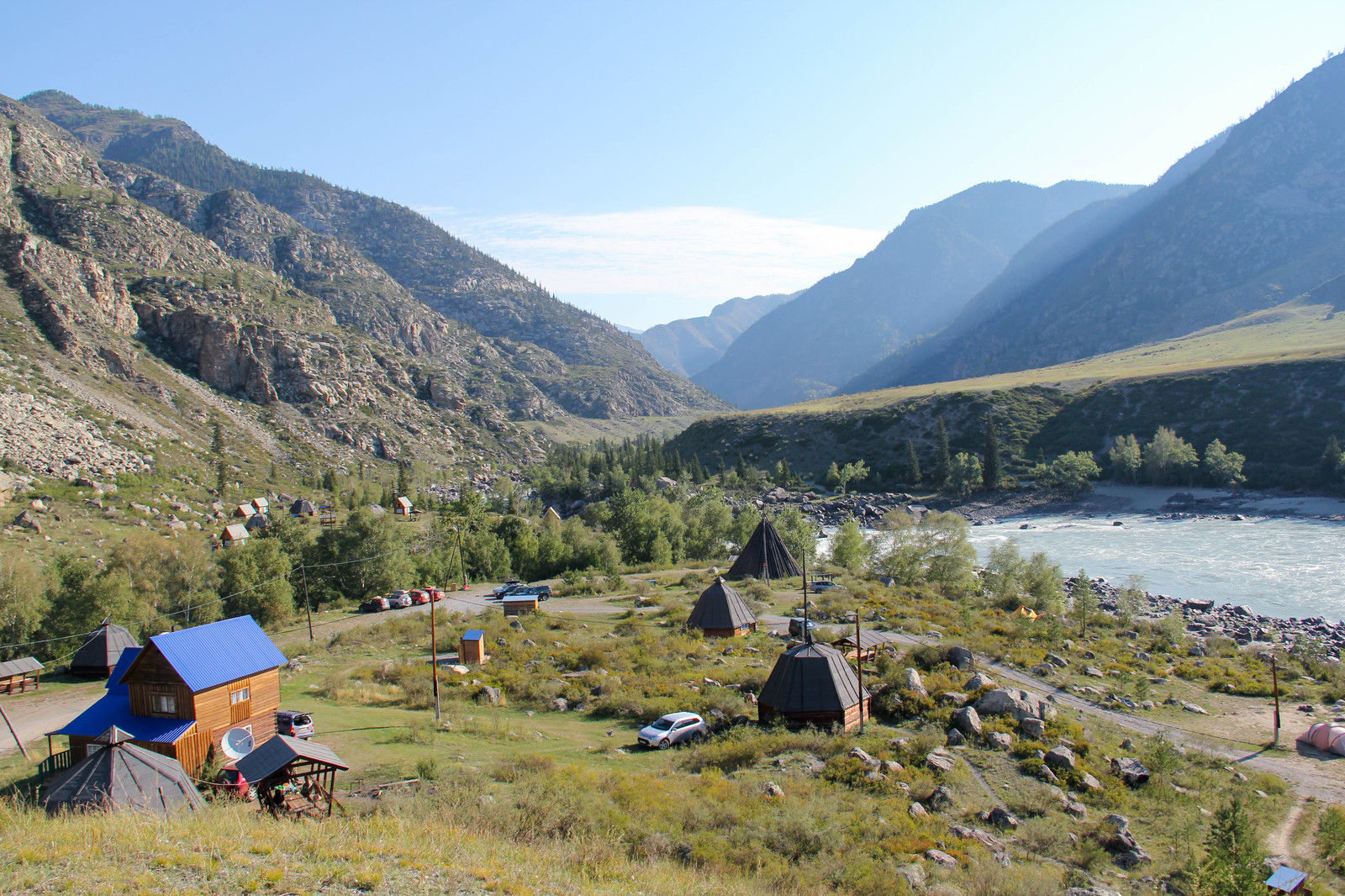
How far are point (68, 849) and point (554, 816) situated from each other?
8296 mm

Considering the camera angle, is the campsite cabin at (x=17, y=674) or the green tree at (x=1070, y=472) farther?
the green tree at (x=1070, y=472)

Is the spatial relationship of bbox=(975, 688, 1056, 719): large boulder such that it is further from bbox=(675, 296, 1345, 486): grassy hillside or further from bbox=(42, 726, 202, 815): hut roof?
bbox=(675, 296, 1345, 486): grassy hillside

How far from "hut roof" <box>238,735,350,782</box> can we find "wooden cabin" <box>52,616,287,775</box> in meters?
4.34

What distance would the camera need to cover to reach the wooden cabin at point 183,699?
66.5 feet

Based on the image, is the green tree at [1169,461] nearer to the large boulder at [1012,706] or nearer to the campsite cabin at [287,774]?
the large boulder at [1012,706]

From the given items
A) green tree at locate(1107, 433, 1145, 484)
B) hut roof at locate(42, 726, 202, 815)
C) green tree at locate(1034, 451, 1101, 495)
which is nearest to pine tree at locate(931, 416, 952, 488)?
green tree at locate(1034, 451, 1101, 495)

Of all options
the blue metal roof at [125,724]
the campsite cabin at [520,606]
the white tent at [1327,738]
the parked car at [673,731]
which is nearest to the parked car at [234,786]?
the blue metal roof at [125,724]

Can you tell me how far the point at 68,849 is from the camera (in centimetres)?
1135

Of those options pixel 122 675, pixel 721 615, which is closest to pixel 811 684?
pixel 721 615

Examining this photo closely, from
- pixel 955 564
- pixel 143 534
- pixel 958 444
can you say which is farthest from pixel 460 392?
pixel 955 564

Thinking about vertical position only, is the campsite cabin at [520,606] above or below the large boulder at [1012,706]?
above

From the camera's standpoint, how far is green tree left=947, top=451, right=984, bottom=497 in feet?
343

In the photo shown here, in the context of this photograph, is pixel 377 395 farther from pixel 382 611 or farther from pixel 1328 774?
pixel 1328 774

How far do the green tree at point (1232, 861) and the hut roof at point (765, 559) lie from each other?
38360mm
